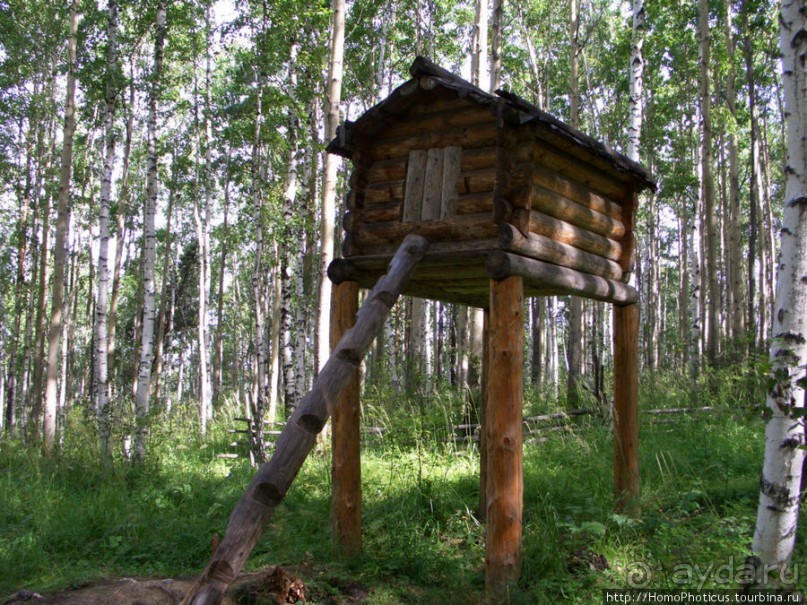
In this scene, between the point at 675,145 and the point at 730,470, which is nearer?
the point at 730,470

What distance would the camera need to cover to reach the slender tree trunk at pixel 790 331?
11.4 ft

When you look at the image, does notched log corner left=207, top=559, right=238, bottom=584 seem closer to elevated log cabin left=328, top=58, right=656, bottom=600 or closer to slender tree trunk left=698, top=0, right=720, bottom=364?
elevated log cabin left=328, top=58, right=656, bottom=600

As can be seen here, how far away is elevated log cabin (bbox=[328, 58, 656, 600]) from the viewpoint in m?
4.57

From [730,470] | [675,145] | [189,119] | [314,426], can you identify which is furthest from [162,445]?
[675,145]

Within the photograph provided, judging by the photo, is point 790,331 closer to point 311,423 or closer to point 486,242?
point 486,242

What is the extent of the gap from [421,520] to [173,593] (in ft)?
7.82

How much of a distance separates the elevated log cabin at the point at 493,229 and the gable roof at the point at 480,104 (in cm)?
1

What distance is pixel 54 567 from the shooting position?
523 cm

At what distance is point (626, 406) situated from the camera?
597cm

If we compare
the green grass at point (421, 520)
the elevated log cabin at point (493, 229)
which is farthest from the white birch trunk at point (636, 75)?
the elevated log cabin at point (493, 229)

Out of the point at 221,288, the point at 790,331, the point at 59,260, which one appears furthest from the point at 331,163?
the point at 221,288

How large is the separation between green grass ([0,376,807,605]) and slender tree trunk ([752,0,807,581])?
35 centimetres

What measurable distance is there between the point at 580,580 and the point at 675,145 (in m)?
19.2

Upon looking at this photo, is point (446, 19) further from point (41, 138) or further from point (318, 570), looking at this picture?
point (318, 570)
